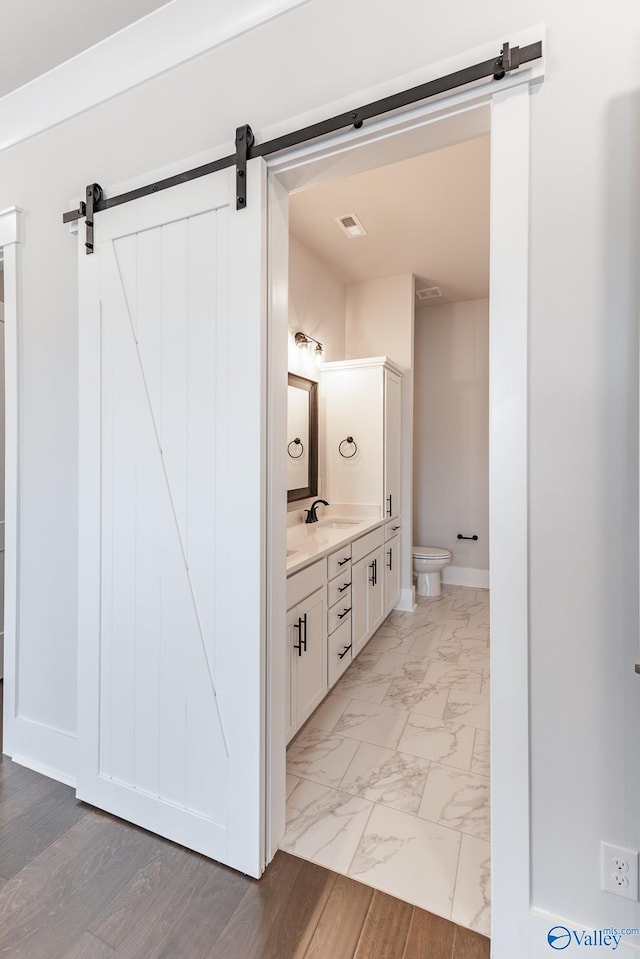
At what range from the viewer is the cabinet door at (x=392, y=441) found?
3.46m

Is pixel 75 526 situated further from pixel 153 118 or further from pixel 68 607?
pixel 153 118

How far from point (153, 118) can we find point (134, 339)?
777 mm

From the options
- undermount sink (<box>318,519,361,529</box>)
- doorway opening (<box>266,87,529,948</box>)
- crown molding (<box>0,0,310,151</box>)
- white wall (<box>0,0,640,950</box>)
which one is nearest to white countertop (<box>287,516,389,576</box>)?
undermount sink (<box>318,519,361,529</box>)

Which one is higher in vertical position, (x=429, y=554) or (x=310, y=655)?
(x=429, y=554)

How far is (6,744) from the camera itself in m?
2.04

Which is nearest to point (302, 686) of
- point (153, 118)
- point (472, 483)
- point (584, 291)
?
point (584, 291)

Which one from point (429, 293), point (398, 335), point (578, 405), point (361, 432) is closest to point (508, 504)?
point (578, 405)

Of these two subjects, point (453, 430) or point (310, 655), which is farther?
point (453, 430)

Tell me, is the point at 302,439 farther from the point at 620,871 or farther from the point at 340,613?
the point at 620,871

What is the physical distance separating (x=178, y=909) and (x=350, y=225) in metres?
3.40

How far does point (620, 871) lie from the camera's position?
3.51 feet

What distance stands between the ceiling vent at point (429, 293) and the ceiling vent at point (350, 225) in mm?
1274

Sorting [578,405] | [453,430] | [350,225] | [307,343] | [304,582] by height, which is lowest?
[304,582]

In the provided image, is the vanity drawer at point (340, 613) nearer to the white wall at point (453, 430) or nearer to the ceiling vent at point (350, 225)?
the ceiling vent at point (350, 225)
